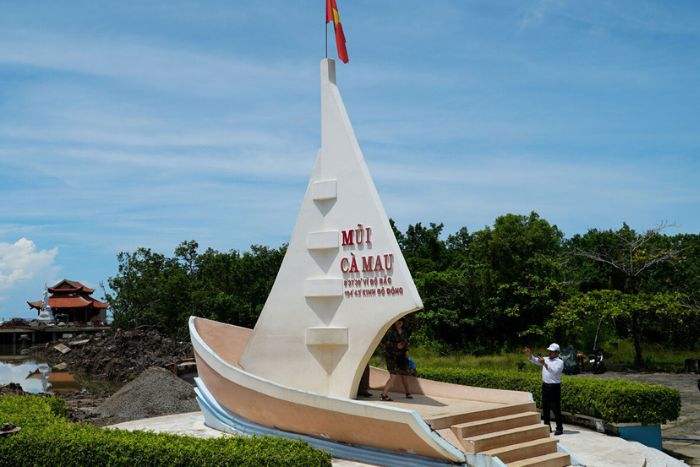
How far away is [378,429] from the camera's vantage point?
835 centimetres

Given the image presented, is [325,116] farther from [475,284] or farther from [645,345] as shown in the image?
[645,345]

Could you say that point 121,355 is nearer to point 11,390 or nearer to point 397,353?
point 11,390

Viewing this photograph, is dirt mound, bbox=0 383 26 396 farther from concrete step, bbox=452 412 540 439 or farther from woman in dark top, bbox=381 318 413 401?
concrete step, bbox=452 412 540 439

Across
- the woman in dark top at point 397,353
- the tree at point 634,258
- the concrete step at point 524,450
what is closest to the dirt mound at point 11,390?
the woman in dark top at point 397,353

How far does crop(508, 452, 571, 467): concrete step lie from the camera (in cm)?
827

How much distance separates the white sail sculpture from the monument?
0.6 inches

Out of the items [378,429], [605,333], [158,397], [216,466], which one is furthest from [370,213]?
[605,333]

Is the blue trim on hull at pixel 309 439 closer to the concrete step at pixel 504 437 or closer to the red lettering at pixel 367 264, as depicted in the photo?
the concrete step at pixel 504 437

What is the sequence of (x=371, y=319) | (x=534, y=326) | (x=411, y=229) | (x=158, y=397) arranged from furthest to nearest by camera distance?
(x=411, y=229) < (x=534, y=326) < (x=158, y=397) < (x=371, y=319)

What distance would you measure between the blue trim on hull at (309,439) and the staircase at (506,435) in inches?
20.5

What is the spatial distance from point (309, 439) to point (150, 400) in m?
6.92

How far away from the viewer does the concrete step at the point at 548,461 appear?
27.1ft

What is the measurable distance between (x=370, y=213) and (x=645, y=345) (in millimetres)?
22348

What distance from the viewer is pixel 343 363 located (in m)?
9.98
